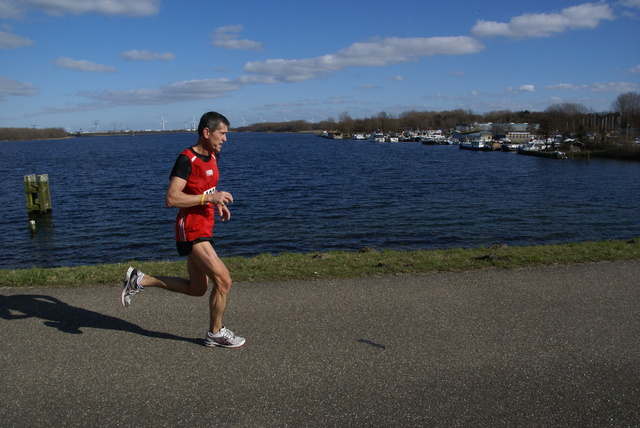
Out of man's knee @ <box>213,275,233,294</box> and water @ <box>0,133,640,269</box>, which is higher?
man's knee @ <box>213,275,233,294</box>

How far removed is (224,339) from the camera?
4859mm

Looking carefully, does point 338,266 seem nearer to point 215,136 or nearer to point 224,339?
point 224,339

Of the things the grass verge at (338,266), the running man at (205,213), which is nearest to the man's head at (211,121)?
the running man at (205,213)

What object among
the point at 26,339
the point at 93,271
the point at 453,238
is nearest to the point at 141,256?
the point at 93,271

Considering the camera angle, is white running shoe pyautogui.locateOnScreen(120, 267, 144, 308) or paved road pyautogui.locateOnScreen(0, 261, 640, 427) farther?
white running shoe pyautogui.locateOnScreen(120, 267, 144, 308)

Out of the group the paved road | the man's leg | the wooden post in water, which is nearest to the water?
the wooden post in water

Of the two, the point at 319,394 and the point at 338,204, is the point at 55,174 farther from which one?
the point at 319,394

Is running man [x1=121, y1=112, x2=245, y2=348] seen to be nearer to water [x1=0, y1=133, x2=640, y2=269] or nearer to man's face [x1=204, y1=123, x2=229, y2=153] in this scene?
man's face [x1=204, y1=123, x2=229, y2=153]

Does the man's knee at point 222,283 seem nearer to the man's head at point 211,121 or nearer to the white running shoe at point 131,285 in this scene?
the white running shoe at point 131,285

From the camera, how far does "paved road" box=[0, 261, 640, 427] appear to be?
376 centimetres

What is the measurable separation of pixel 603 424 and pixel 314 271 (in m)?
4.51

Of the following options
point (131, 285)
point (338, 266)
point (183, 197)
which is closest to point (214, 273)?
point (183, 197)

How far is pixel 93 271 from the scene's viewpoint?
7.66 m

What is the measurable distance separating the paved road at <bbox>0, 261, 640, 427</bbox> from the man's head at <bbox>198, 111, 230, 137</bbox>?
2113 millimetres
